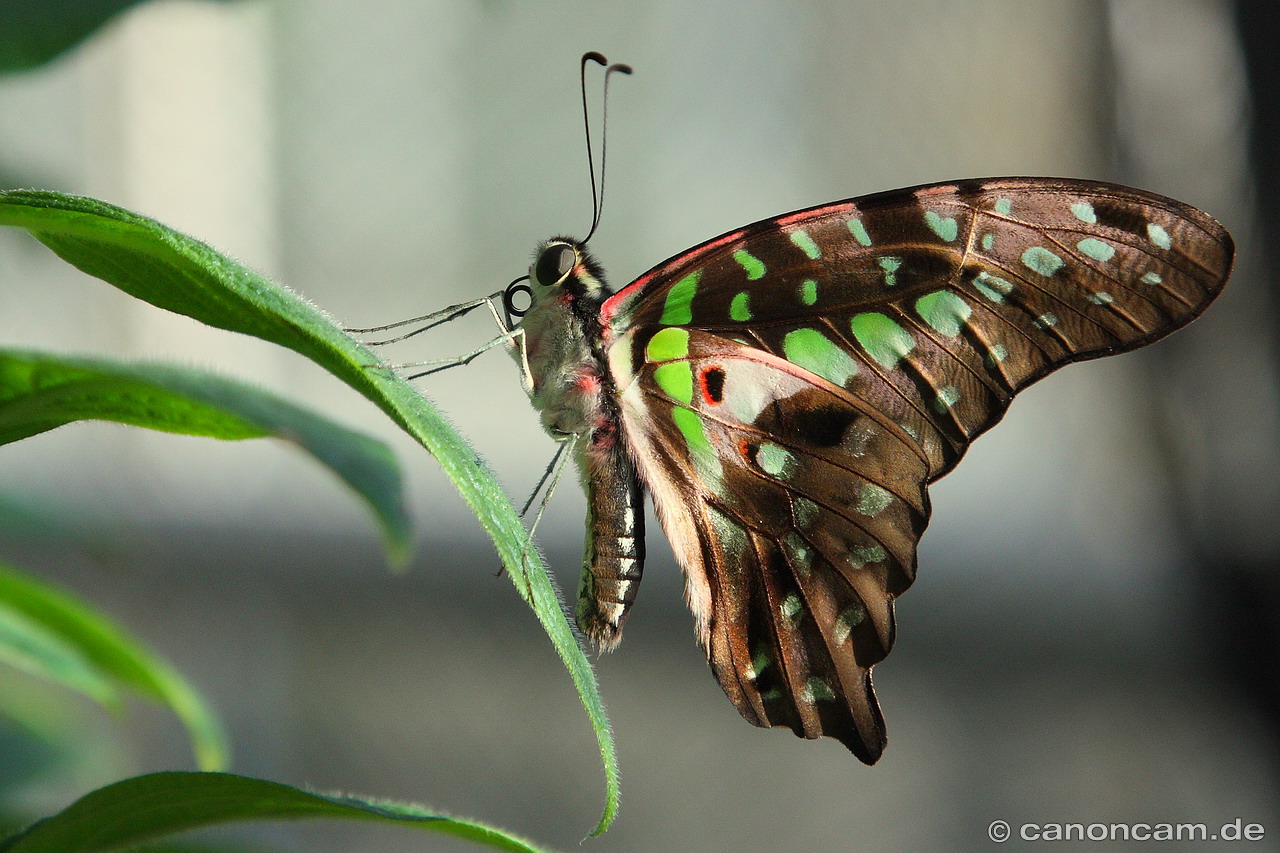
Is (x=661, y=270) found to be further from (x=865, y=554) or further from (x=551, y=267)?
(x=865, y=554)

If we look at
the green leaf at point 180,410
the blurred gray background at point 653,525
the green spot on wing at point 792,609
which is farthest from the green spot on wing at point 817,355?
the blurred gray background at point 653,525

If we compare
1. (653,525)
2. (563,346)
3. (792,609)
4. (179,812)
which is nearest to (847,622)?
(792,609)

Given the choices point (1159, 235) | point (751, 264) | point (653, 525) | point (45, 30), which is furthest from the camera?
point (653, 525)

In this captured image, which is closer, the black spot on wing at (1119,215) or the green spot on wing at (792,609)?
the black spot on wing at (1119,215)

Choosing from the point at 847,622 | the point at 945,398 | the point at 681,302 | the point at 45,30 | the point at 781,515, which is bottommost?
the point at 847,622

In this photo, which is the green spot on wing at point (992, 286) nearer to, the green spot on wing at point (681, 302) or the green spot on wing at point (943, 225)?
the green spot on wing at point (943, 225)

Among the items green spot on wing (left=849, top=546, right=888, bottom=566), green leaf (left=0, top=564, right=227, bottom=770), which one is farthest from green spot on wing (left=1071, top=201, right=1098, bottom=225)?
green leaf (left=0, top=564, right=227, bottom=770)
